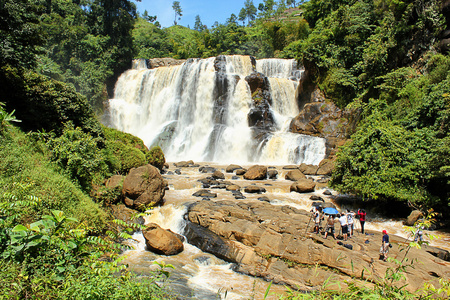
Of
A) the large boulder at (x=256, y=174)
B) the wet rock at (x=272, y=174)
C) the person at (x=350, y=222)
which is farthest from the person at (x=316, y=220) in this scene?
the wet rock at (x=272, y=174)

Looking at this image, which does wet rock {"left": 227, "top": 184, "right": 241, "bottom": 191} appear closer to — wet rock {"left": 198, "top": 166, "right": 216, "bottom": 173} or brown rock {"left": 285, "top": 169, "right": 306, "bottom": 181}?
brown rock {"left": 285, "top": 169, "right": 306, "bottom": 181}

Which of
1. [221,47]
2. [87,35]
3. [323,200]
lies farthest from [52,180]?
[221,47]

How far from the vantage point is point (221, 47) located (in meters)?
57.0

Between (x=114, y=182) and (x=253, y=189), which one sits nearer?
(x=114, y=182)

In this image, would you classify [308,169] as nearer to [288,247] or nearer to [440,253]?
[440,253]

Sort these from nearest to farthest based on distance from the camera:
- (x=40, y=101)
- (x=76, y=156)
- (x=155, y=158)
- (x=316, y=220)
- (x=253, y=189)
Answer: (x=316, y=220) → (x=76, y=156) → (x=40, y=101) → (x=253, y=189) → (x=155, y=158)

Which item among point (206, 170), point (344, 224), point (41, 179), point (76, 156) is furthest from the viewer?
point (206, 170)

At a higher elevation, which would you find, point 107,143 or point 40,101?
point 40,101

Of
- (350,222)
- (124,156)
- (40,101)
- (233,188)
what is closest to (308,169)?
Result: (233,188)

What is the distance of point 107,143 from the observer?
15.9m

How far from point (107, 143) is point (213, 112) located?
776 inches

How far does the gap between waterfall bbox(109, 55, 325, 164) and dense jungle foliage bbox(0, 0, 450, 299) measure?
17.6 ft

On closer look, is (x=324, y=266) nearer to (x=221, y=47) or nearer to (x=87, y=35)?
(x=87, y=35)

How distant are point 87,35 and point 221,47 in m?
24.7
